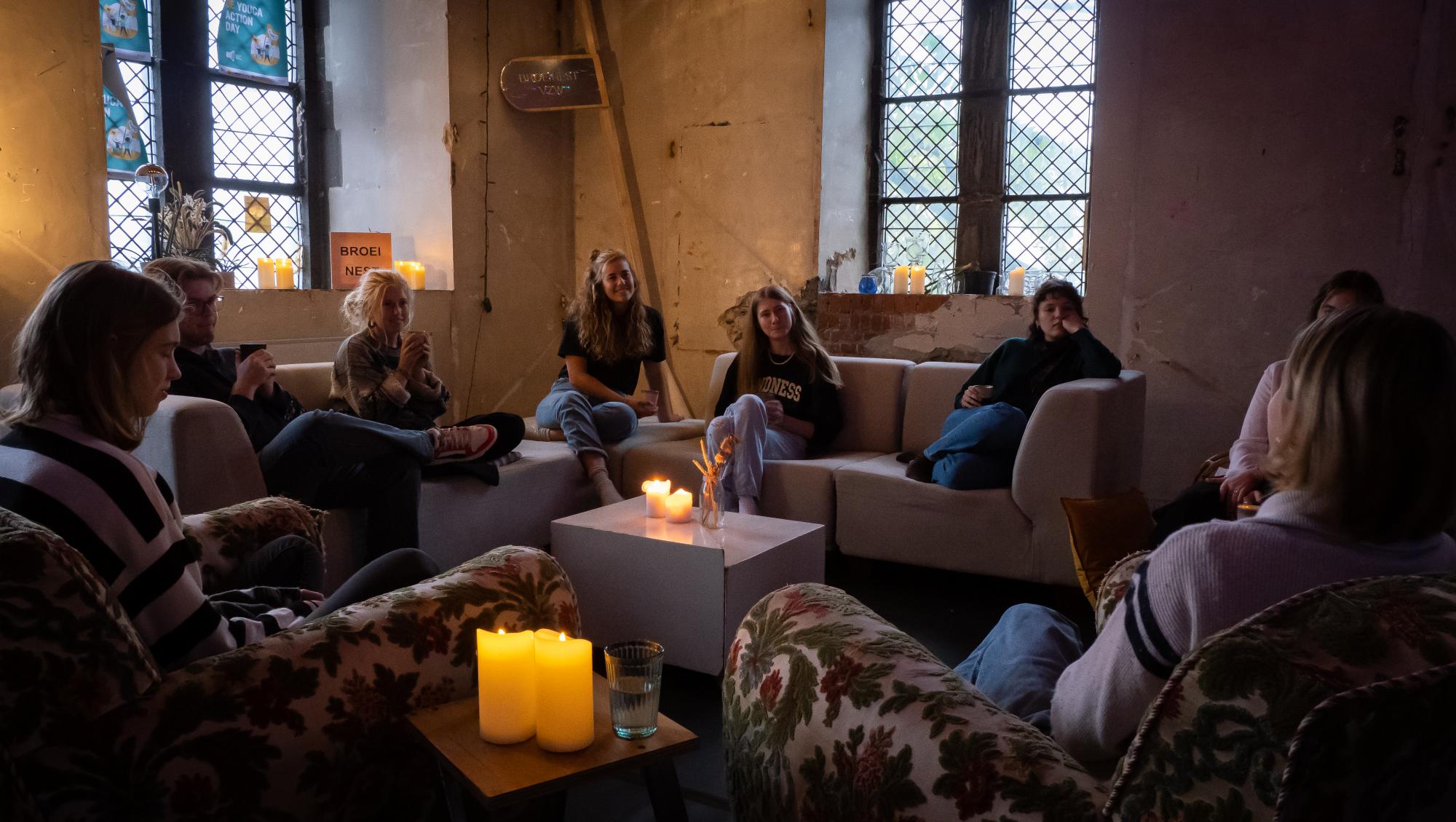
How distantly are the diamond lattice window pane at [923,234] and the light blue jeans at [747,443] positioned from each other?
166 cm

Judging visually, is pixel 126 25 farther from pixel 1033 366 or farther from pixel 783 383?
pixel 1033 366

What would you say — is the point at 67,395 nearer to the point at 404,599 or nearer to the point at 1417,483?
the point at 404,599

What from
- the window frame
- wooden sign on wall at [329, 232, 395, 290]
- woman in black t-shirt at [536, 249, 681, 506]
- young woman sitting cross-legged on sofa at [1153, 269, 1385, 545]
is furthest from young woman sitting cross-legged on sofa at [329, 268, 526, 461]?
the window frame

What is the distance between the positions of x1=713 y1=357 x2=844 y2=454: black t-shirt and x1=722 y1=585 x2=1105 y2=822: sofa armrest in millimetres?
2509

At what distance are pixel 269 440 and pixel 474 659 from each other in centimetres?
188

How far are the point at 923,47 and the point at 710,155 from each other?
1.12 m

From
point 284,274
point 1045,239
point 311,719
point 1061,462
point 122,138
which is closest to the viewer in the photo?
point 311,719

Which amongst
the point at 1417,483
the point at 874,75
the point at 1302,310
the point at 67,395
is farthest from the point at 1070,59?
the point at 67,395

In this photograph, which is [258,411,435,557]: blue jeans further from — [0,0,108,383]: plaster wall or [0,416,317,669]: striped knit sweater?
[0,416,317,669]: striped knit sweater

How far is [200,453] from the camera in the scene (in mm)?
2549

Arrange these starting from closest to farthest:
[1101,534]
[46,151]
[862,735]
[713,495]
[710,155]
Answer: [862,735] < [1101,534] < [713,495] < [46,151] < [710,155]

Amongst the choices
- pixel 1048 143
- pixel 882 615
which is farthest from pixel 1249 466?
pixel 1048 143

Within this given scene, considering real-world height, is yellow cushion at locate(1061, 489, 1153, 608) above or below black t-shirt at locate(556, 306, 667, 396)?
below

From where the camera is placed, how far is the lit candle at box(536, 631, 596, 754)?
121 cm
